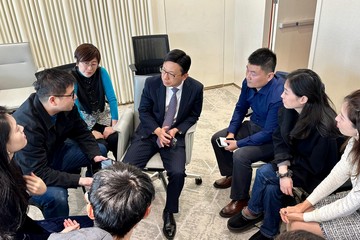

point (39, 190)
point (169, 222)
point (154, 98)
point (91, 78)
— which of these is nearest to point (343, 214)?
point (169, 222)

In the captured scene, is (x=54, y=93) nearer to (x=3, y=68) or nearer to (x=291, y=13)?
(x=3, y=68)

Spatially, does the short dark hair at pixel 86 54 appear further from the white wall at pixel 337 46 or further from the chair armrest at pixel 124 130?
the white wall at pixel 337 46

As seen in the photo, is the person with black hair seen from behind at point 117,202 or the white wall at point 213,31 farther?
the white wall at point 213,31

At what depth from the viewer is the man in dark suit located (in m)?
2.00

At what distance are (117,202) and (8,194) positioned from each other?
1.80 feet

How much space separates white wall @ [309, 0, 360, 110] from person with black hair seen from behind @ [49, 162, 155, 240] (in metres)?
2.15

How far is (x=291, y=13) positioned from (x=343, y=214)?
2588 millimetres

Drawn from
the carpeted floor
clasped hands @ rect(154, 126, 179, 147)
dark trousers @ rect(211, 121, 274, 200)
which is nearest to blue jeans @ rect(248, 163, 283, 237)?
dark trousers @ rect(211, 121, 274, 200)

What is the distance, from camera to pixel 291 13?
3.33 meters

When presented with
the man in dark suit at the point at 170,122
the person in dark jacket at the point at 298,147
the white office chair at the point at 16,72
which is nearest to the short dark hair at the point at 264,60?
the person in dark jacket at the point at 298,147

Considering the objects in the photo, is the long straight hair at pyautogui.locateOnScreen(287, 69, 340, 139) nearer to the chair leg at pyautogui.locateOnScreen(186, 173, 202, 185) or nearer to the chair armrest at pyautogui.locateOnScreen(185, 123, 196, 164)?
the chair armrest at pyautogui.locateOnScreen(185, 123, 196, 164)

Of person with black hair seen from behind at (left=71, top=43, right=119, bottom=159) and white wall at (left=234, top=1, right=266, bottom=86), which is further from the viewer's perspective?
white wall at (left=234, top=1, right=266, bottom=86)

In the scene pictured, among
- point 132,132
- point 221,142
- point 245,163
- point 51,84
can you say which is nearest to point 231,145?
point 221,142

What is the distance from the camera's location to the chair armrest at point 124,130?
207 cm
